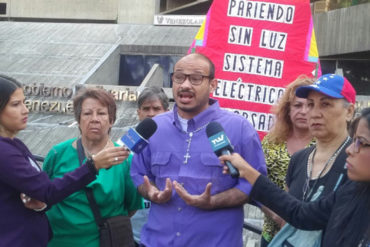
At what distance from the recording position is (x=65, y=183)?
325 centimetres

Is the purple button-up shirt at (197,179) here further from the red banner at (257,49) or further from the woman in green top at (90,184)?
the red banner at (257,49)

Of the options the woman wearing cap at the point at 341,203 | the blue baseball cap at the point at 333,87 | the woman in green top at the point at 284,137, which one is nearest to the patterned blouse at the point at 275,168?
the woman in green top at the point at 284,137

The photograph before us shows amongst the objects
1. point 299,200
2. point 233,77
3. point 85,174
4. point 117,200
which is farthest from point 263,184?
point 233,77

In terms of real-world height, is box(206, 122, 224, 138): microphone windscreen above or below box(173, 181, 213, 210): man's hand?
above

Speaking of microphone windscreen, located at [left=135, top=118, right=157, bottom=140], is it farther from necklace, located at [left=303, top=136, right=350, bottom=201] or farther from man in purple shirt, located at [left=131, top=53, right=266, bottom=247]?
necklace, located at [left=303, top=136, right=350, bottom=201]

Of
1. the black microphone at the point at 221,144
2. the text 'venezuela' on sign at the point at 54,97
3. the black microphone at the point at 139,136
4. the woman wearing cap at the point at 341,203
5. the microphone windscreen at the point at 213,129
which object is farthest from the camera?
the text 'venezuela' on sign at the point at 54,97

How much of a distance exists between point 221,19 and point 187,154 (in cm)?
309

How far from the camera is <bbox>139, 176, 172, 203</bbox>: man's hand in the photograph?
3.03 meters

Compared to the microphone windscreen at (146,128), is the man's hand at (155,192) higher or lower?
lower

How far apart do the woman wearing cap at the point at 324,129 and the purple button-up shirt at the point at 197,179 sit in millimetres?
259

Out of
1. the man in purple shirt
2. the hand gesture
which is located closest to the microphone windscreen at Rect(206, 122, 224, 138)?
the man in purple shirt

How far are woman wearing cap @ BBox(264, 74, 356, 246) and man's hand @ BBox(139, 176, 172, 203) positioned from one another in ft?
2.13

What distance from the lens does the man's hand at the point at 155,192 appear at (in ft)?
9.94

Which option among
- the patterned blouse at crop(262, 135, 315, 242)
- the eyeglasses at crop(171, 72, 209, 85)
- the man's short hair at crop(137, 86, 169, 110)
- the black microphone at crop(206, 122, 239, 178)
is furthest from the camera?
the man's short hair at crop(137, 86, 169, 110)
